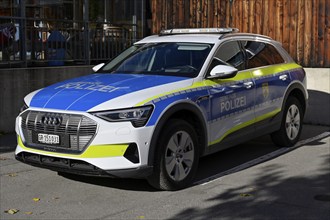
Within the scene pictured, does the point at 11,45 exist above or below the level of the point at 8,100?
above

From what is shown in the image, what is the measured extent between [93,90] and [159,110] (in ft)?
2.63

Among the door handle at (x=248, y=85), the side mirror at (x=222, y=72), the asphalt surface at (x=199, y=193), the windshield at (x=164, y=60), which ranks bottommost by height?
the asphalt surface at (x=199, y=193)

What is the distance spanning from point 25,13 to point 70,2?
5.62 feet

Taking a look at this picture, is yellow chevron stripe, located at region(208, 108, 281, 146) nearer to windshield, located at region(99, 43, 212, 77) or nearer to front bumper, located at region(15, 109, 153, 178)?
windshield, located at region(99, 43, 212, 77)

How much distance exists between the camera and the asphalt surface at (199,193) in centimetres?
527

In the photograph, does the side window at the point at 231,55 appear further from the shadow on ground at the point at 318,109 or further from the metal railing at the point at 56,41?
the metal railing at the point at 56,41

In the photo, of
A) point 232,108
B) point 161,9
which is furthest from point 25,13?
point 232,108

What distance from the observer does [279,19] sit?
1103 cm

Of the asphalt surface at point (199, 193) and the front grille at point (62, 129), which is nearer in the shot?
the asphalt surface at point (199, 193)

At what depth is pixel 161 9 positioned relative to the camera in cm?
1309

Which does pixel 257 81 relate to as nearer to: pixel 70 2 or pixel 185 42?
pixel 185 42

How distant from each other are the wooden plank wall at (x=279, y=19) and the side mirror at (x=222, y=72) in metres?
4.64

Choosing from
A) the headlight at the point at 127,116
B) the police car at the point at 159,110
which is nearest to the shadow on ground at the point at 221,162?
the police car at the point at 159,110

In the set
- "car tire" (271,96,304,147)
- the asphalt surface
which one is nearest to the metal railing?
the asphalt surface
